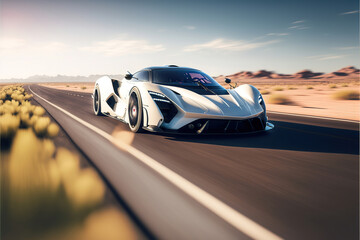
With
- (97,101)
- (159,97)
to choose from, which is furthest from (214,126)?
(97,101)

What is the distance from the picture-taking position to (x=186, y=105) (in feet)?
16.2

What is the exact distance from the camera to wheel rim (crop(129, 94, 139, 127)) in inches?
228

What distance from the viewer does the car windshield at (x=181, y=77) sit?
6.07 m

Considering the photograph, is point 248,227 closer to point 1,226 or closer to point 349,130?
point 1,226

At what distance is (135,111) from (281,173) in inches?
127

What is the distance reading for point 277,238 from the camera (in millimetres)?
2020

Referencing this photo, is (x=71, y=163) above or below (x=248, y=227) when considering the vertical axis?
above

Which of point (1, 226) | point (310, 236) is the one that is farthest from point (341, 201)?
point (1, 226)

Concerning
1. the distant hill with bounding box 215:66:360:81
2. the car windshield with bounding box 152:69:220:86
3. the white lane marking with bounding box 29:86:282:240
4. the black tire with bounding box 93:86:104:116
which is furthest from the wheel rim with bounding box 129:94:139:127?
the distant hill with bounding box 215:66:360:81

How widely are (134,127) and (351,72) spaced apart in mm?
190393

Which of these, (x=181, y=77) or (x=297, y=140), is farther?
(x=181, y=77)

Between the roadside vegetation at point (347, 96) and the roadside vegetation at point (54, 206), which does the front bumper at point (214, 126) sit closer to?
the roadside vegetation at point (54, 206)

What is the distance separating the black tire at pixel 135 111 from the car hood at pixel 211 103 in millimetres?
597

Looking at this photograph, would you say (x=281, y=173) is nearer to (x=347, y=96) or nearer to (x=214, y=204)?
(x=214, y=204)
